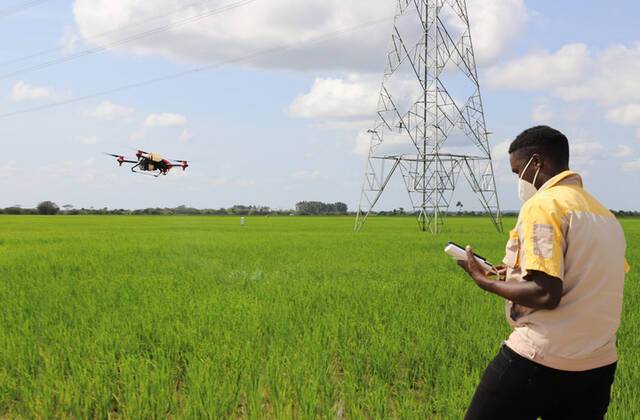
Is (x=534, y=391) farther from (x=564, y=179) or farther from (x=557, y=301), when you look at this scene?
(x=564, y=179)

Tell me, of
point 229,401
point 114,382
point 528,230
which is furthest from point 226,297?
point 528,230

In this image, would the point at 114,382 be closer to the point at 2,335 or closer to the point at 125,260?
the point at 2,335

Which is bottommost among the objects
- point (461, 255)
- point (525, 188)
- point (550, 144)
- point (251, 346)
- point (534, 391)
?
point (251, 346)

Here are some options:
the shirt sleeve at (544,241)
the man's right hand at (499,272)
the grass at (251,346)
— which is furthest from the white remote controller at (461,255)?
the grass at (251,346)

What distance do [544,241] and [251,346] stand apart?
3.80m

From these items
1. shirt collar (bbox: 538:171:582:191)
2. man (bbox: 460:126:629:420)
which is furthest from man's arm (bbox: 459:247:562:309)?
shirt collar (bbox: 538:171:582:191)

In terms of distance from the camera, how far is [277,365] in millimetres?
4359

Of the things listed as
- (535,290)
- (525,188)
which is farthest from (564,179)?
(535,290)

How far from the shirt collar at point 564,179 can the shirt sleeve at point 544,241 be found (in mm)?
146

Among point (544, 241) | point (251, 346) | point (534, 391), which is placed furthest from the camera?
point (251, 346)

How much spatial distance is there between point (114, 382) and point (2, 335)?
1.99 metres

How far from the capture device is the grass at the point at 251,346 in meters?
3.84

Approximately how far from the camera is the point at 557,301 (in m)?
1.93

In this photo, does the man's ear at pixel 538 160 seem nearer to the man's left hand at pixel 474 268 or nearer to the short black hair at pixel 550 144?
the short black hair at pixel 550 144
